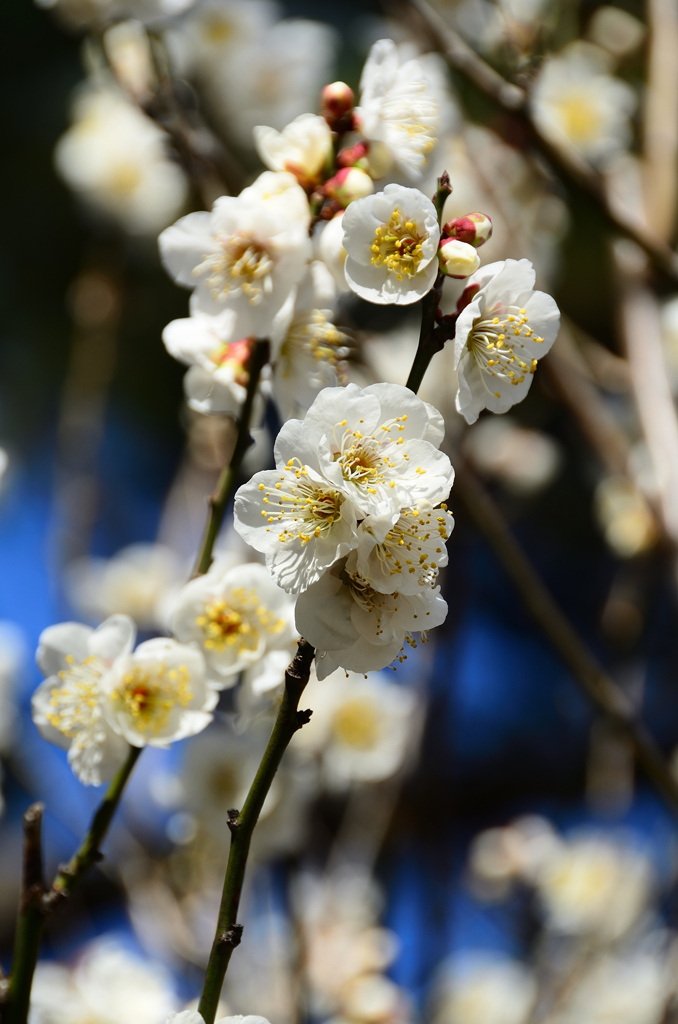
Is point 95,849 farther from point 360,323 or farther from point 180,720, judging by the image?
point 360,323

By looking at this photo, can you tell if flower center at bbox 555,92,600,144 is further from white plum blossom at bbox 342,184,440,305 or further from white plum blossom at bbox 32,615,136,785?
white plum blossom at bbox 32,615,136,785

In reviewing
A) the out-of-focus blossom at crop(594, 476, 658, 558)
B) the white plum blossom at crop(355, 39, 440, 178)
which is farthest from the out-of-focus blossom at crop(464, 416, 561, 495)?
the white plum blossom at crop(355, 39, 440, 178)

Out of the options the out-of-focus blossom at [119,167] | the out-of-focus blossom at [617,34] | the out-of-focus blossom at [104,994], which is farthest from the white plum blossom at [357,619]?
the out-of-focus blossom at [617,34]

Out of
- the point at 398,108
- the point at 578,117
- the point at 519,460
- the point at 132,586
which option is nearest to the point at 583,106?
the point at 578,117

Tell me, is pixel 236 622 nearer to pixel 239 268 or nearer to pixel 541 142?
pixel 239 268

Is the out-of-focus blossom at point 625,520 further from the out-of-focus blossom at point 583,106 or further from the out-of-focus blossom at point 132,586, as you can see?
the out-of-focus blossom at point 132,586

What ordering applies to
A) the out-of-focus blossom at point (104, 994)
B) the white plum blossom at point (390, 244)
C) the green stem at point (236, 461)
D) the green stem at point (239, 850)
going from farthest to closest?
the out-of-focus blossom at point (104, 994) → the green stem at point (236, 461) → the white plum blossom at point (390, 244) → the green stem at point (239, 850)
